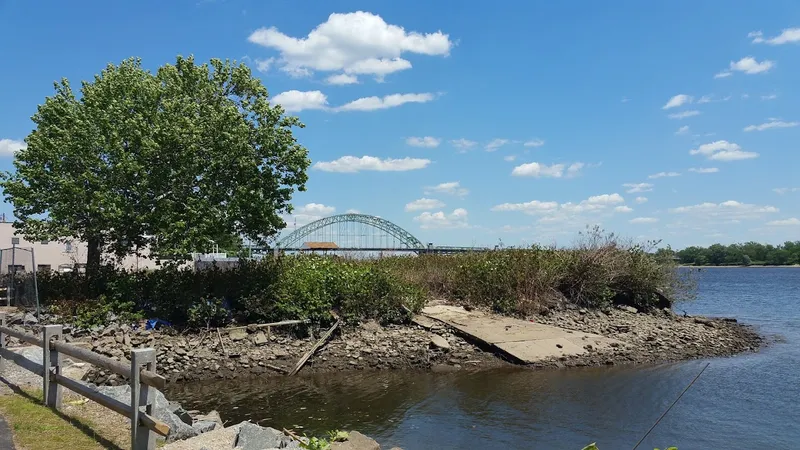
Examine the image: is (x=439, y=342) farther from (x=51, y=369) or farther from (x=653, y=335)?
(x=51, y=369)

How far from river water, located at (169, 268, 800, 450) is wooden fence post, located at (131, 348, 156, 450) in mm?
6129

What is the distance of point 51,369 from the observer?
28.9 feet

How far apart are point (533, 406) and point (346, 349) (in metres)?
6.99

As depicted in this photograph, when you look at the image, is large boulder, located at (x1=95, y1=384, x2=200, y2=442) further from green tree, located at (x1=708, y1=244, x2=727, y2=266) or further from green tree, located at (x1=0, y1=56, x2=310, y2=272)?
green tree, located at (x1=708, y1=244, x2=727, y2=266)

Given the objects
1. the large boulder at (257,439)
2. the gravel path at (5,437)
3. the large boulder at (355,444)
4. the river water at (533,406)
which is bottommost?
the river water at (533,406)

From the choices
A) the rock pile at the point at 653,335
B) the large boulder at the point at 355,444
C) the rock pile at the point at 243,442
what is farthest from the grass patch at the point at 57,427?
the rock pile at the point at 653,335

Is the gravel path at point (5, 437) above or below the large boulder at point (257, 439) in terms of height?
above

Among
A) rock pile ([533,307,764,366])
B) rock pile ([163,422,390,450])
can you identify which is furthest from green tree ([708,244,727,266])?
rock pile ([163,422,390,450])

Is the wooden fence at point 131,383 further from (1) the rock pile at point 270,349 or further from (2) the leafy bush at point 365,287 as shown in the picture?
(2) the leafy bush at point 365,287

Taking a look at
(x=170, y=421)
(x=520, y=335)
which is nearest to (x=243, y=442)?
(x=170, y=421)

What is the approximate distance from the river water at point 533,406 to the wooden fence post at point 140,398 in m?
6.13

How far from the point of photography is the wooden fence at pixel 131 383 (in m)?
6.46

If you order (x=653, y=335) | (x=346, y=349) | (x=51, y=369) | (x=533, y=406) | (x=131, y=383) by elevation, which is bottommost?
(x=533, y=406)

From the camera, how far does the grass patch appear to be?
7131mm
